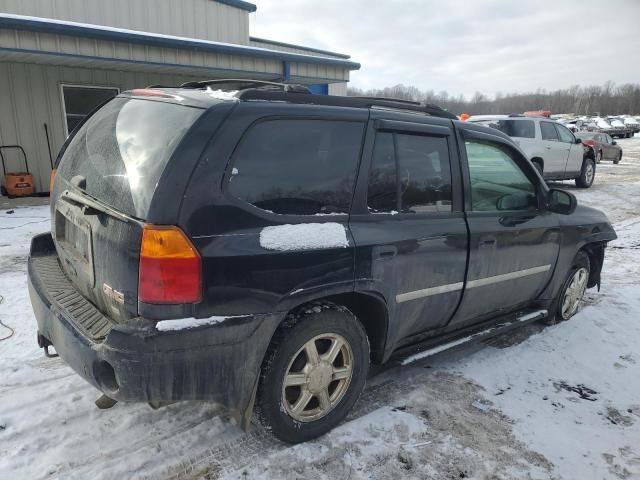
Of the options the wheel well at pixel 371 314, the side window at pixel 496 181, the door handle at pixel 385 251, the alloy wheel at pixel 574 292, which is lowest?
the alloy wheel at pixel 574 292

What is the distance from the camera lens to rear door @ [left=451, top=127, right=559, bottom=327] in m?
3.32

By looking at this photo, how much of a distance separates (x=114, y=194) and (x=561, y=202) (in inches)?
134

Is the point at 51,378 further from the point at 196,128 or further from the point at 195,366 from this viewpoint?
the point at 196,128

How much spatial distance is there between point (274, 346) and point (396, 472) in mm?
917

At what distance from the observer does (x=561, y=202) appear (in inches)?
155

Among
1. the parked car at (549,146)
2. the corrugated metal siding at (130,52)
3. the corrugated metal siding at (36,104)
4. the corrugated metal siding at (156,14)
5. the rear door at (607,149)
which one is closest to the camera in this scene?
the corrugated metal siding at (130,52)

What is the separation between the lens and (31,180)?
1027cm

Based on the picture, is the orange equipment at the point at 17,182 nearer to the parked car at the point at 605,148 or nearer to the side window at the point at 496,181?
the side window at the point at 496,181

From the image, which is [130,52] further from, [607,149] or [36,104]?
[607,149]

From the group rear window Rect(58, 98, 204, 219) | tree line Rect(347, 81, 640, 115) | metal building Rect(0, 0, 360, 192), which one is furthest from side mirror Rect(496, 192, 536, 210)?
tree line Rect(347, 81, 640, 115)

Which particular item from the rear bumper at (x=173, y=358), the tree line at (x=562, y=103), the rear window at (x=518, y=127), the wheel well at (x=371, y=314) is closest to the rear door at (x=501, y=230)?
the wheel well at (x=371, y=314)

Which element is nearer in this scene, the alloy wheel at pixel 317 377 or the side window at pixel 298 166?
the side window at pixel 298 166

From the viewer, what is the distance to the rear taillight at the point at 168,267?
205cm

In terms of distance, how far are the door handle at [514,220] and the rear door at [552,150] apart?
33.0 feet
